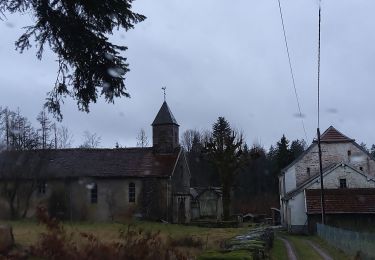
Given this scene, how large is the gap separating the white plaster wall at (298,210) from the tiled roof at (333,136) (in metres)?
10.1

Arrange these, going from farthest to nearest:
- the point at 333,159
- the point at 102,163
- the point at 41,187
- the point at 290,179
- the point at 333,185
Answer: the point at 290,179, the point at 333,159, the point at 102,163, the point at 41,187, the point at 333,185

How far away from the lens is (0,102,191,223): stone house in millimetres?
49938

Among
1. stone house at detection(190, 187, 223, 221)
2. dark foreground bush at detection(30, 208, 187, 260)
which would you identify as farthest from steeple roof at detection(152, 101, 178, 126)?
dark foreground bush at detection(30, 208, 187, 260)

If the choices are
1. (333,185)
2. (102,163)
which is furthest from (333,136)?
(102,163)

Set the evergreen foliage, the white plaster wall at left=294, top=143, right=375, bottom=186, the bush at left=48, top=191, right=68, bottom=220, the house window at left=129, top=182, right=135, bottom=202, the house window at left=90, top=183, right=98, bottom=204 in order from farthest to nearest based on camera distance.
A: the white plaster wall at left=294, top=143, right=375, bottom=186 → the house window at left=90, top=183, right=98, bottom=204 → the house window at left=129, top=182, right=135, bottom=202 → the bush at left=48, top=191, right=68, bottom=220 → the evergreen foliage

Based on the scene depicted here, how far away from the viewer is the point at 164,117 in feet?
197

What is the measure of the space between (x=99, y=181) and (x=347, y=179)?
80.1 ft

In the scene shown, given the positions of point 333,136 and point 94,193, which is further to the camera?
point 333,136

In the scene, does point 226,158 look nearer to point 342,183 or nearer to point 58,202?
point 342,183

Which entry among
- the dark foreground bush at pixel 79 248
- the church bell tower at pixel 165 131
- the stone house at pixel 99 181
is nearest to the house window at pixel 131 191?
the stone house at pixel 99 181

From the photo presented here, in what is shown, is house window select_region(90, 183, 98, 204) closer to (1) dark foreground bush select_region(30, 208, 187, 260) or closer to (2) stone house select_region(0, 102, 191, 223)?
(2) stone house select_region(0, 102, 191, 223)

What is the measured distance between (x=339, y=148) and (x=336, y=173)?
6.17 m

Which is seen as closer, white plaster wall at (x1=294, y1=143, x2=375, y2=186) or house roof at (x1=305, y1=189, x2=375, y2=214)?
house roof at (x1=305, y1=189, x2=375, y2=214)

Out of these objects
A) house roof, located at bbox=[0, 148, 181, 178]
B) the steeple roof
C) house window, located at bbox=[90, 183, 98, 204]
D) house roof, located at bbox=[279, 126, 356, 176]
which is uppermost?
the steeple roof
